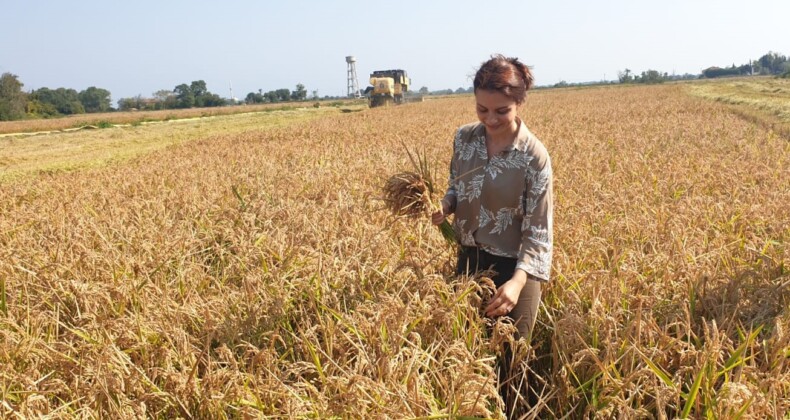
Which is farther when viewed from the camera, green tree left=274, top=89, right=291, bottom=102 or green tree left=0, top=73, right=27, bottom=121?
green tree left=274, top=89, right=291, bottom=102

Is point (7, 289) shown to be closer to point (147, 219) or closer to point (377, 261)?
point (147, 219)

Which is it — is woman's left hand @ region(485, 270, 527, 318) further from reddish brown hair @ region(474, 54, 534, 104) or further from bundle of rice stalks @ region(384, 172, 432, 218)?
reddish brown hair @ region(474, 54, 534, 104)

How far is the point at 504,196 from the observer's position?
9.09 ft

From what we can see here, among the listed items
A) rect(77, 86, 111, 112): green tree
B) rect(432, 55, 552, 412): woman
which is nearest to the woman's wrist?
rect(432, 55, 552, 412): woman

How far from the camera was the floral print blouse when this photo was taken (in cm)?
267

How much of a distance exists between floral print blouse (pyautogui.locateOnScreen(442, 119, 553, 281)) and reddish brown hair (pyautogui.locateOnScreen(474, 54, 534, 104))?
0.21m

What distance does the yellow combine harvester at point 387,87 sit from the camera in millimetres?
38062

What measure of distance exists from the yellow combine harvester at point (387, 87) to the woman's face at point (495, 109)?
35.2m

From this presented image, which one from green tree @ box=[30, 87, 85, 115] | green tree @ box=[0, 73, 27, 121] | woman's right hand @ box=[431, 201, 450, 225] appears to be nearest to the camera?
woman's right hand @ box=[431, 201, 450, 225]

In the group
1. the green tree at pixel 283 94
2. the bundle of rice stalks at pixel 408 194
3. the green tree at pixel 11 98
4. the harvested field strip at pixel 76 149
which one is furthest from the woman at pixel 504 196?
the green tree at pixel 283 94

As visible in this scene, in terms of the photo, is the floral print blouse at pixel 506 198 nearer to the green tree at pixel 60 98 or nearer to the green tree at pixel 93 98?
the green tree at pixel 60 98

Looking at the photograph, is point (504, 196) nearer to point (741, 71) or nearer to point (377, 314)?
point (377, 314)

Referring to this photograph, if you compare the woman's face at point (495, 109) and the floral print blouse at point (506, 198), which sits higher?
the woman's face at point (495, 109)

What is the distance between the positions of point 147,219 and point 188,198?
1068mm
